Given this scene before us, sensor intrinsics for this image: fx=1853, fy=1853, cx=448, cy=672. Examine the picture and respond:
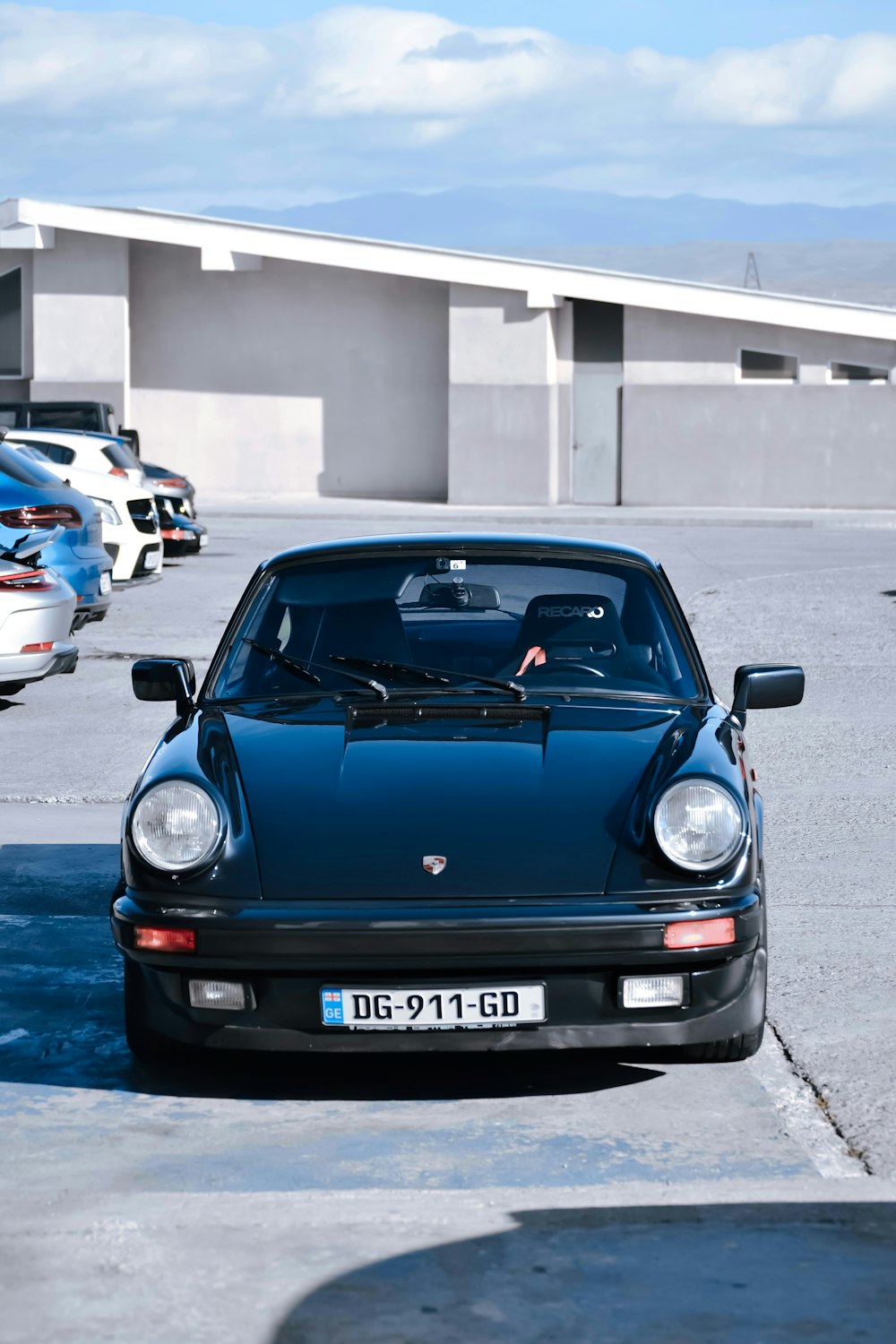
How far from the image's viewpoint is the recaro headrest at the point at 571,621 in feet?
19.7

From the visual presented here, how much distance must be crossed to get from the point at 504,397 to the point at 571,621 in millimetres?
30479

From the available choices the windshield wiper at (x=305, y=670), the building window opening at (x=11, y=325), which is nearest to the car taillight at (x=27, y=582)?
the windshield wiper at (x=305, y=670)

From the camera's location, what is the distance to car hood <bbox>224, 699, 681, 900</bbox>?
15.2 ft

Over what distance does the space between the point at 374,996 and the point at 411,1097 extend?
462mm

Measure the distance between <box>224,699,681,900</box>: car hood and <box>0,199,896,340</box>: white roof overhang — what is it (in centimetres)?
3031

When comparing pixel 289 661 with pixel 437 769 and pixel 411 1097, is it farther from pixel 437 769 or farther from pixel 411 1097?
pixel 411 1097

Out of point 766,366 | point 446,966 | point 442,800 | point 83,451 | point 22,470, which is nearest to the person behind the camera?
point 446,966

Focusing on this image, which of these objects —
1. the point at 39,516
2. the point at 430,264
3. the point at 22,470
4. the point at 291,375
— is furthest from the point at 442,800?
the point at 291,375

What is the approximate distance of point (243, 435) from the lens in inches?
1511

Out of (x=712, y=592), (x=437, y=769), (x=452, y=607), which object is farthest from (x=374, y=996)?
(x=712, y=592)

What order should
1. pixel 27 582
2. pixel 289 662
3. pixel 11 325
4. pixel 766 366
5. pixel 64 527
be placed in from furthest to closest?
pixel 11 325 < pixel 766 366 < pixel 64 527 < pixel 27 582 < pixel 289 662

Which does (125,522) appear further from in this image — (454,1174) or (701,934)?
(454,1174)

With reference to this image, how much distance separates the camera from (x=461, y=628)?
6293 mm

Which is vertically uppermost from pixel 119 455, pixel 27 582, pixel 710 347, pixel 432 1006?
pixel 710 347
